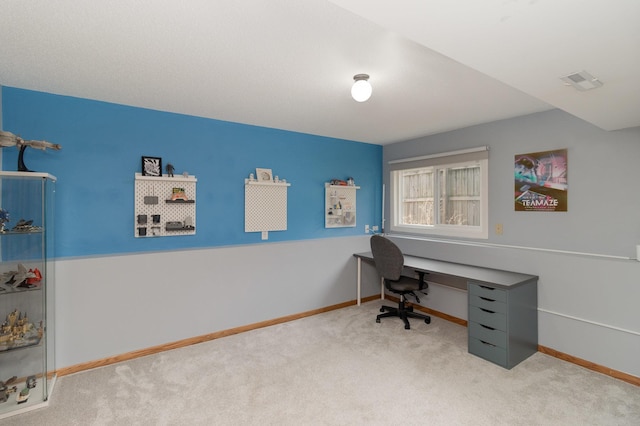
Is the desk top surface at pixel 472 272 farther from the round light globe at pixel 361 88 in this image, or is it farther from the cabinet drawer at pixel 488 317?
the round light globe at pixel 361 88

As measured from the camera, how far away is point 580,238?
9.06ft

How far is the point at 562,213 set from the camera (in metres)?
2.87

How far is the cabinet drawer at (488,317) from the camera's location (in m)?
2.65

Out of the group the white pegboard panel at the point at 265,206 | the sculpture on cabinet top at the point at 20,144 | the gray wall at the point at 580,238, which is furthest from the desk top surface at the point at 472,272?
the sculpture on cabinet top at the point at 20,144

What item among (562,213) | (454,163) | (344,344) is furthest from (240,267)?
(562,213)

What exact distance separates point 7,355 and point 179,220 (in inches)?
61.0

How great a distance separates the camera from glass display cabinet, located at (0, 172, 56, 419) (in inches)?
87.5

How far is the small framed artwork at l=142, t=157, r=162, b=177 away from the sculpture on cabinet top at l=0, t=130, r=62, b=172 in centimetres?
63

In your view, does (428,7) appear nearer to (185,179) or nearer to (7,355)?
(185,179)

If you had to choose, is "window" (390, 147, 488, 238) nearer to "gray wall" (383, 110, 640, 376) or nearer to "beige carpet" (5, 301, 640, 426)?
"gray wall" (383, 110, 640, 376)

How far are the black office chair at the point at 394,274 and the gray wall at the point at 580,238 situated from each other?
2.65ft

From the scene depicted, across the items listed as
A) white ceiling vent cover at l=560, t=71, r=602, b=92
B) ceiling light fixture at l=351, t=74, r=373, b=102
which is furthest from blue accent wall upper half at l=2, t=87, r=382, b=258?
white ceiling vent cover at l=560, t=71, r=602, b=92

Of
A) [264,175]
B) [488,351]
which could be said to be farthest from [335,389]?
[264,175]

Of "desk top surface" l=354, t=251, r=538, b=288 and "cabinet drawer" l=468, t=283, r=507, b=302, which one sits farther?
"desk top surface" l=354, t=251, r=538, b=288
